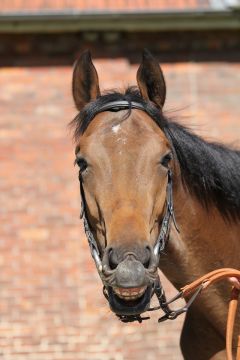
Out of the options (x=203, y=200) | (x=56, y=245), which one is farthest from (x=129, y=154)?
(x=56, y=245)

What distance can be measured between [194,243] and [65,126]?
191 inches

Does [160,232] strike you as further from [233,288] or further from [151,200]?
[233,288]

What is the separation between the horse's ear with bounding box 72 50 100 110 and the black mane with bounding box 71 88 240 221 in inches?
6.2

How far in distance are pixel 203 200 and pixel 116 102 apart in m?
0.75

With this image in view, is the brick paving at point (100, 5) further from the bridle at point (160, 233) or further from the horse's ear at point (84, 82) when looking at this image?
the bridle at point (160, 233)

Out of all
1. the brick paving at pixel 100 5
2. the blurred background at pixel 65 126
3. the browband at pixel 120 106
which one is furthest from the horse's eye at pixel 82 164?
the brick paving at pixel 100 5

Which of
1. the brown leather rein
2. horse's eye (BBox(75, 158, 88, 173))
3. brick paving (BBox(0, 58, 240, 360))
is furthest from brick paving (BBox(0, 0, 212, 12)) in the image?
the brown leather rein

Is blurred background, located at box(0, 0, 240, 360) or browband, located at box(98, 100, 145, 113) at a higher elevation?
browband, located at box(98, 100, 145, 113)

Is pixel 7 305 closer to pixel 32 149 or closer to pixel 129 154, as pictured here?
pixel 32 149

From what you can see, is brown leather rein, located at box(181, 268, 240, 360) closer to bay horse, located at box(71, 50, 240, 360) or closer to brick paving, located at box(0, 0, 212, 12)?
bay horse, located at box(71, 50, 240, 360)

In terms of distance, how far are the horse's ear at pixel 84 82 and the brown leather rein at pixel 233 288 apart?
3.96 ft

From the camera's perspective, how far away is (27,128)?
8.95m

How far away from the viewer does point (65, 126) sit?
29.3 feet

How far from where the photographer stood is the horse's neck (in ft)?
14.0
